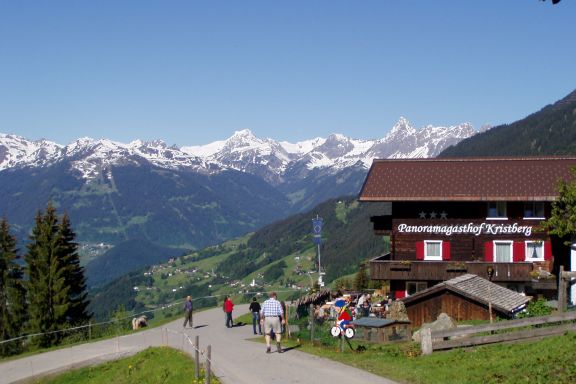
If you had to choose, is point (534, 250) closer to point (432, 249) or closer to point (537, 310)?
point (432, 249)

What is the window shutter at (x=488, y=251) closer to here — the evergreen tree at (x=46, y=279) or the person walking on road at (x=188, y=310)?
the person walking on road at (x=188, y=310)

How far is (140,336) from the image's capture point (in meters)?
44.3

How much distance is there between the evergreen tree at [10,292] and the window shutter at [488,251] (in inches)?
1578

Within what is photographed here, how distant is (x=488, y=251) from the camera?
53.5 metres

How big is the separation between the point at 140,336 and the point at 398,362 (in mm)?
23091

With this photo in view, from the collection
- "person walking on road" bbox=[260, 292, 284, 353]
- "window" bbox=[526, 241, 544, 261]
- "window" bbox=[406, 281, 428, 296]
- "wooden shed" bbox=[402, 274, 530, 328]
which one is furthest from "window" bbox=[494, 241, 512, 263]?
"person walking on road" bbox=[260, 292, 284, 353]

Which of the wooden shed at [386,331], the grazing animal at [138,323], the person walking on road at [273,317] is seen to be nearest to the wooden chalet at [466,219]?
the grazing animal at [138,323]

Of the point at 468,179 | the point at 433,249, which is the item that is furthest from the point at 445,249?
the point at 468,179

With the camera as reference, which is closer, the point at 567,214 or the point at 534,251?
the point at 567,214

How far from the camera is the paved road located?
77.8 ft

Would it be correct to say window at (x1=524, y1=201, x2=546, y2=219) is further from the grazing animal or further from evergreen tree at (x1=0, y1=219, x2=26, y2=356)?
evergreen tree at (x1=0, y1=219, x2=26, y2=356)

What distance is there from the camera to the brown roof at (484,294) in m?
35.8

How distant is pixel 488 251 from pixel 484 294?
1576 cm

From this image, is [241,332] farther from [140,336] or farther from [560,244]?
[560,244]
